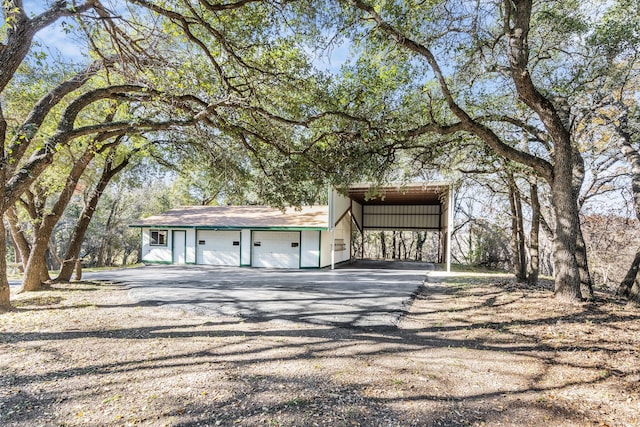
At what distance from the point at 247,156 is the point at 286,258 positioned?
28.2 feet

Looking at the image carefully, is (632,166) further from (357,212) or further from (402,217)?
(402,217)

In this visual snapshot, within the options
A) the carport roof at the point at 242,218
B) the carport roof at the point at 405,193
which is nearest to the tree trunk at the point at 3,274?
the carport roof at the point at 405,193

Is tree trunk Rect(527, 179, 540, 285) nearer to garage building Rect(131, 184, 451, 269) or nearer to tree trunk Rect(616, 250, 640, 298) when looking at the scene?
tree trunk Rect(616, 250, 640, 298)

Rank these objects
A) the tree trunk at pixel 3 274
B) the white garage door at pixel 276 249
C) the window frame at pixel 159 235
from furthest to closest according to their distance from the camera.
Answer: the window frame at pixel 159 235, the white garage door at pixel 276 249, the tree trunk at pixel 3 274

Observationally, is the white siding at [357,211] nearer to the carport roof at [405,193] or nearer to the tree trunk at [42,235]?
the carport roof at [405,193]

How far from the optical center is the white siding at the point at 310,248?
15188 millimetres

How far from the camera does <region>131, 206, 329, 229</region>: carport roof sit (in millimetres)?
15305

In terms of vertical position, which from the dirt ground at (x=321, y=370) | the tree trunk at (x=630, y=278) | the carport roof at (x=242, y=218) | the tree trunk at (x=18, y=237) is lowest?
the dirt ground at (x=321, y=370)

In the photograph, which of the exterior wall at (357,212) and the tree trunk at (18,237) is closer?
the tree trunk at (18,237)

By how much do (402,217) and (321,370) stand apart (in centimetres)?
1771

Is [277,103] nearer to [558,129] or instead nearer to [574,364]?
[558,129]

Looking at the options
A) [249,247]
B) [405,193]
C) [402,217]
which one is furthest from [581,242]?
[402,217]

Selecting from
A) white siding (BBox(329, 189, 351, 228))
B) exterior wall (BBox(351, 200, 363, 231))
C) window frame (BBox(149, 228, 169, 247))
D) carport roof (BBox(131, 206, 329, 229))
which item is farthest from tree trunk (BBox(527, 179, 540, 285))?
window frame (BBox(149, 228, 169, 247))

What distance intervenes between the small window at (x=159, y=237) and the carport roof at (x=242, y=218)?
2.02 feet
